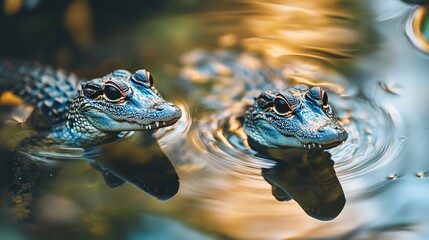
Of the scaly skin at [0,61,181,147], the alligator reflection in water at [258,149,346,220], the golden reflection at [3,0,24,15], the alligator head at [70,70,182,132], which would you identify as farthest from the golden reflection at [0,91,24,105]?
the alligator reflection in water at [258,149,346,220]

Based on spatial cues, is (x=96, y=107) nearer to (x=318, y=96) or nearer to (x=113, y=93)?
(x=113, y=93)

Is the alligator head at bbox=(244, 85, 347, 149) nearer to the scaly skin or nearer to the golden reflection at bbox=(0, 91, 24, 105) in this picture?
the scaly skin

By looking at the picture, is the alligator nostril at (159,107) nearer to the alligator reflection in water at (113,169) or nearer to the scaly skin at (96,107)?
the scaly skin at (96,107)

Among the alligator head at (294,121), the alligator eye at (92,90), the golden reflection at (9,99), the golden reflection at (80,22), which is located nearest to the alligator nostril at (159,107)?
the alligator eye at (92,90)

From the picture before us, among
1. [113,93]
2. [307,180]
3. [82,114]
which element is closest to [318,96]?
[307,180]

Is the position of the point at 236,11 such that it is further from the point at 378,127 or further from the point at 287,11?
the point at 378,127

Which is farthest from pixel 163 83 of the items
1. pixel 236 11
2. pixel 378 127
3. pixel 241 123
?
pixel 378 127
